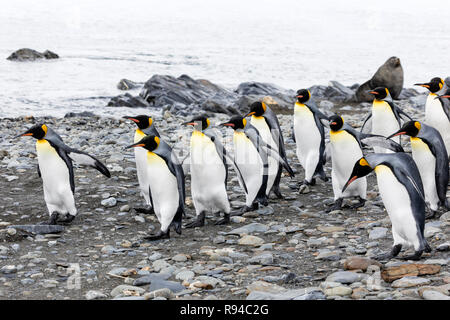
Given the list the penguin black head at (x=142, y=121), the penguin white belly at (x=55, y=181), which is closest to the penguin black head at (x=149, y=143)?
the penguin black head at (x=142, y=121)

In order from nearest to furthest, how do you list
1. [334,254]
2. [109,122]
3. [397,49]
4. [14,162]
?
1. [334,254]
2. [14,162]
3. [109,122]
4. [397,49]

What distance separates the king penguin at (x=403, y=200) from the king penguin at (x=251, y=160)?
1561 millimetres

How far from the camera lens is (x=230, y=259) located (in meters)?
4.09

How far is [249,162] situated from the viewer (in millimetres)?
5543

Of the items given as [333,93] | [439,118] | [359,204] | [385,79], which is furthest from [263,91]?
[359,204]

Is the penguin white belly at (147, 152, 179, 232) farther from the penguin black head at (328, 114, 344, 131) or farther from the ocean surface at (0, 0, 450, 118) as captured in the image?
the ocean surface at (0, 0, 450, 118)

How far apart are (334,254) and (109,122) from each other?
286 inches

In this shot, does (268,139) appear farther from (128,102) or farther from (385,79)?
(385,79)

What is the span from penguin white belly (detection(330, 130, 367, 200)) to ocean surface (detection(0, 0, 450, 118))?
8288 mm

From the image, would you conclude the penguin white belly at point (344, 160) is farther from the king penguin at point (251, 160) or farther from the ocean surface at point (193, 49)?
the ocean surface at point (193, 49)

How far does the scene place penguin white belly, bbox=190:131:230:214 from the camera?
5.09m

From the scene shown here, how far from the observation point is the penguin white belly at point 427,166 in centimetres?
489
